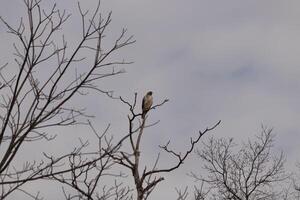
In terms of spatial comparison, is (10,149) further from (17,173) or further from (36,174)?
(17,173)

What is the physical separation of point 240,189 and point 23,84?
17.8 m

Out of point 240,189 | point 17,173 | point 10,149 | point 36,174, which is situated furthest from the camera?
point 240,189

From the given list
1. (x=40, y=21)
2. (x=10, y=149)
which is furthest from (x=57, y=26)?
(x=10, y=149)

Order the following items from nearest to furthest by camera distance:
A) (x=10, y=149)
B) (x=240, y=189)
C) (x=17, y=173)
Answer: (x=10, y=149) → (x=17, y=173) → (x=240, y=189)

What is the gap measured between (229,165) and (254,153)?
127 cm

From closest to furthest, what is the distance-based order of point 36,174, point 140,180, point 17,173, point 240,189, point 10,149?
point 10,149, point 36,174, point 17,173, point 140,180, point 240,189

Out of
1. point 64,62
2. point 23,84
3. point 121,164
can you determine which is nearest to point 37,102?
point 23,84

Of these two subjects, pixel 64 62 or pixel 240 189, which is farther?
pixel 240 189

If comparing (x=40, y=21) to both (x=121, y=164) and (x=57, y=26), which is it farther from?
(x=121, y=164)

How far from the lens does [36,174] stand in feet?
12.6

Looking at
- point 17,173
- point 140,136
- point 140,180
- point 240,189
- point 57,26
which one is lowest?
point 17,173

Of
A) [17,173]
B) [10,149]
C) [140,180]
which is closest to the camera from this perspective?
[10,149]

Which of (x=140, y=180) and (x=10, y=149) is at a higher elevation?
(x=140, y=180)

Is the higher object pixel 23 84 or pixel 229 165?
pixel 229 165
